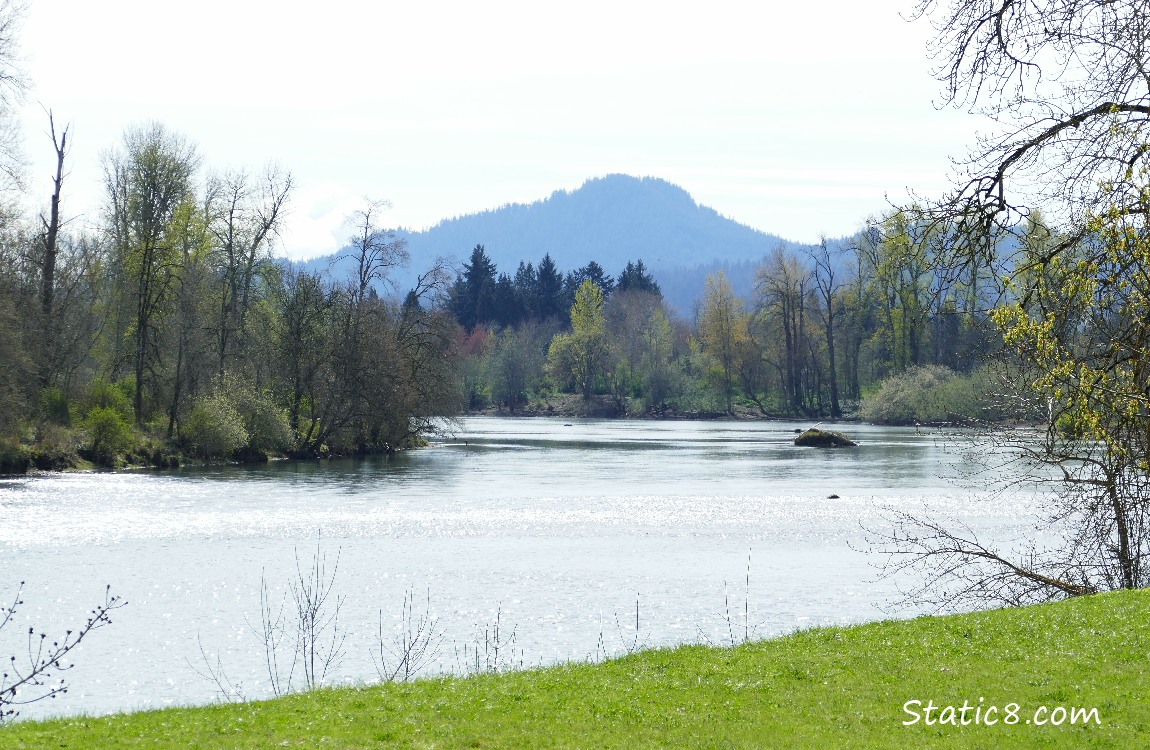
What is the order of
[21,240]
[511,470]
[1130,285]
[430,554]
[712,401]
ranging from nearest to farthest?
[1130,285]
[430,554]
[511,470]
[21,240]
[712,401]

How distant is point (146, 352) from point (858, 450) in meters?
35.5

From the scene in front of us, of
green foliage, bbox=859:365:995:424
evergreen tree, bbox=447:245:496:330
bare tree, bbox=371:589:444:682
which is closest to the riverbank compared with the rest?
green foliage, bbox=859:365:995:424

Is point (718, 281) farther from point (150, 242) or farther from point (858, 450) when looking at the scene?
point (150, 242)

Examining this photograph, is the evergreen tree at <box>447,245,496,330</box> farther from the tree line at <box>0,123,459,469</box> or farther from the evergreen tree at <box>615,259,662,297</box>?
the tree line at <box>0,123,459,469</box>

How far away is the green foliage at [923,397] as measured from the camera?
72.9 m

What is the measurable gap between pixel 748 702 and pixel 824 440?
53181 millimetres

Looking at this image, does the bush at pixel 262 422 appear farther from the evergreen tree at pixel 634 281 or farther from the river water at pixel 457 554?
the evergreen tree at pixel 634 281

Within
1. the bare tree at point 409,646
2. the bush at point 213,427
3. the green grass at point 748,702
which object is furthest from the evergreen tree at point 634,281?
the green grass at point 748,702

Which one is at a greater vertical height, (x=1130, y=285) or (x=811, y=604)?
(x=1130, y=285)

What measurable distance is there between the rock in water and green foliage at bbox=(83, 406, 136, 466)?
116ft

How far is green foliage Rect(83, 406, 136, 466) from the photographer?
144 ft

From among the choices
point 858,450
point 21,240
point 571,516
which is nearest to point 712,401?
point 858,450

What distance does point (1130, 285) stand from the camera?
36.5 feet

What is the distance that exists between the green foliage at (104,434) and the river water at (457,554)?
223 cm
